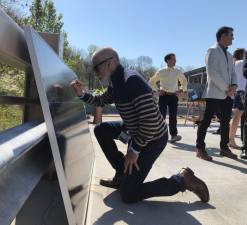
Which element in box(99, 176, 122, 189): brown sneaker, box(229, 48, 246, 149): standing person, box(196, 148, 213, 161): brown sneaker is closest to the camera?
box(99, 176, 122, 189): brown sneaker

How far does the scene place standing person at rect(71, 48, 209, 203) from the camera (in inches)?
125

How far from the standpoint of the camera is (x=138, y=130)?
3.26m

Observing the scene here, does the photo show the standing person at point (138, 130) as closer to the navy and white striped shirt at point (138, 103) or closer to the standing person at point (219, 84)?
the navy and white striped shirt at point (138, 103)

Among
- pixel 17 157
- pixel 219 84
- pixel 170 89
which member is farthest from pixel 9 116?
pixel 17 157

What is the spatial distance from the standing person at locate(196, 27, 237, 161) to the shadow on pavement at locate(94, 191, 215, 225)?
2.48 meters

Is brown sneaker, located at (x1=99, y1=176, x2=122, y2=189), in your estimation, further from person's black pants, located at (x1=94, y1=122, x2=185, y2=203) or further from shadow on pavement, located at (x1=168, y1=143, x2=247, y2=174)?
→ shadow on pavement, located at (x1=168, y1=143, x2=247, y2=174)

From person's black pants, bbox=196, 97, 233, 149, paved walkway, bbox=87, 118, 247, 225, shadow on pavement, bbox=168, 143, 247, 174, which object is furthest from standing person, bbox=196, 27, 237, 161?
paved walkway, bbox=87, 118, 247, 225

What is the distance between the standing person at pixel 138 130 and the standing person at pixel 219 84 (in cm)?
241

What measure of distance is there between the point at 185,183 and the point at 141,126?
0.66 metres

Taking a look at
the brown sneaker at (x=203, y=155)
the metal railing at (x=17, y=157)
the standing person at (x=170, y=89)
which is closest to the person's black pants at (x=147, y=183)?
the metal railing at (x=17, y=157)

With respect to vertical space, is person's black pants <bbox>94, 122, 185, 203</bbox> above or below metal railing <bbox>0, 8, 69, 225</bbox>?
below

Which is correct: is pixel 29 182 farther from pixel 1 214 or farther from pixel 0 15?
pixel 0 15

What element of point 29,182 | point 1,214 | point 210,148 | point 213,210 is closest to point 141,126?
point 213,210

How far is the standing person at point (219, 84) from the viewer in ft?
19.3
